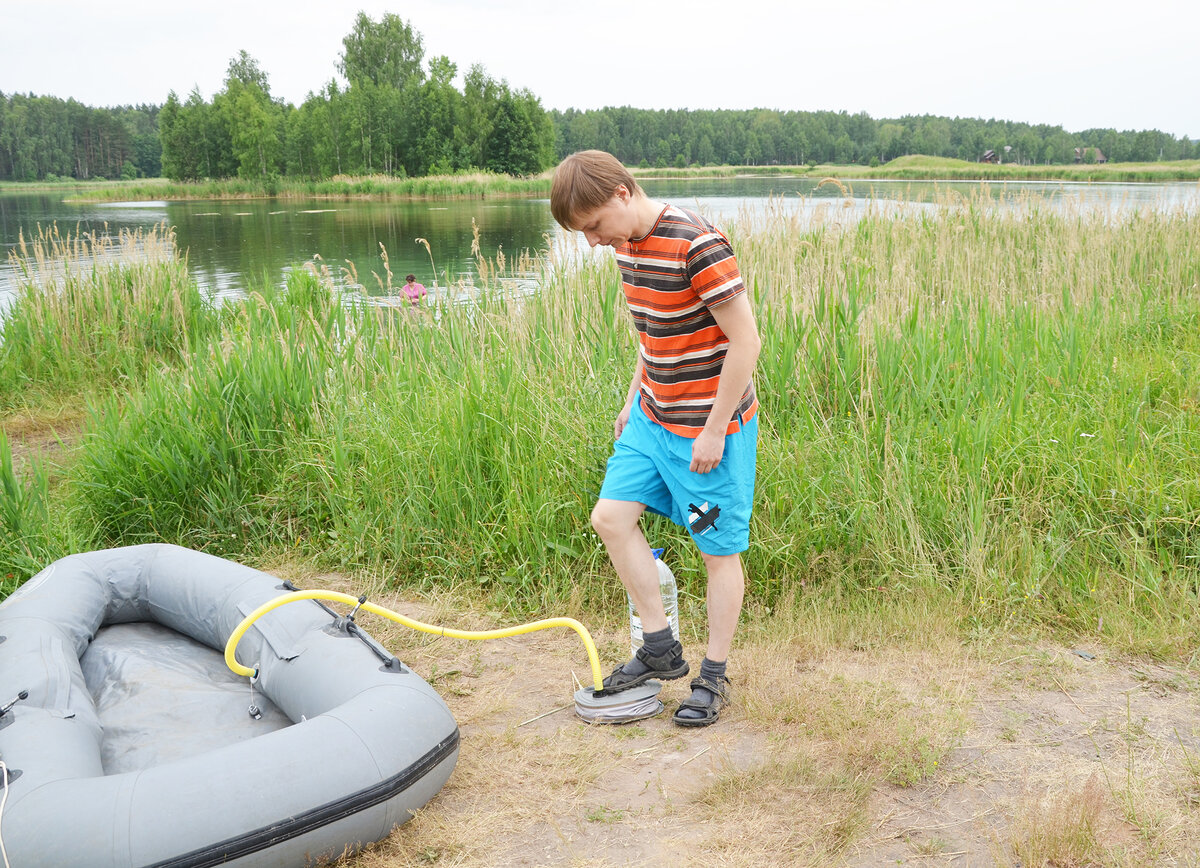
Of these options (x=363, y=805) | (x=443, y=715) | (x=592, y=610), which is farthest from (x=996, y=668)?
(x=363, y=805)

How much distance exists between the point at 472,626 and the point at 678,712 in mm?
1037

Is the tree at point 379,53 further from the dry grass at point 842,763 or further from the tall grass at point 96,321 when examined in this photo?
the dry grass at point 842,763

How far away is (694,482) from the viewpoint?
2391mm

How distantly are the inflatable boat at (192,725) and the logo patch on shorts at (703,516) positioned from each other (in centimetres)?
86

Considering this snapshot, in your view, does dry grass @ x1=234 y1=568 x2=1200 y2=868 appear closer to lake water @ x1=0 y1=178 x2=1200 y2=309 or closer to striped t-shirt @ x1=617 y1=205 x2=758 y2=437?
striped t-shirt @ x1=617 y1=205 x2=758 y2=437

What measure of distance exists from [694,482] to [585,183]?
850 mm

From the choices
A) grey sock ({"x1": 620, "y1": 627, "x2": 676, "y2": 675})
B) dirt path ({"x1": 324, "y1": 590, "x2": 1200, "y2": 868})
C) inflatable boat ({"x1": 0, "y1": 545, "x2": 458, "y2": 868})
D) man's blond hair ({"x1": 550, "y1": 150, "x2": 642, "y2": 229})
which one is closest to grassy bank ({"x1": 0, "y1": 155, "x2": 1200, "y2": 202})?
dirt path ({"x1": 324, "y1": 590, "x2": 1200, "y2": 868})

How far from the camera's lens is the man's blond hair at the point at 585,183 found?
2174 millimetres

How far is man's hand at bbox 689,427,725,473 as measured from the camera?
7.38 ft

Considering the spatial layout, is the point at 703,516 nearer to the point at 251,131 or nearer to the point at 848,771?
the point at 848,771

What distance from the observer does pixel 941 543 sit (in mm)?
3404

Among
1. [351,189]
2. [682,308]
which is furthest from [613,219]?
[351,189]

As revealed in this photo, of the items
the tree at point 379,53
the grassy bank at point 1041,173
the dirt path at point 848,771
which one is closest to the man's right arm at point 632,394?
the dirt path at point 848,771

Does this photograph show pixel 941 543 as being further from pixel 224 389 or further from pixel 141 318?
pixel 141 318
